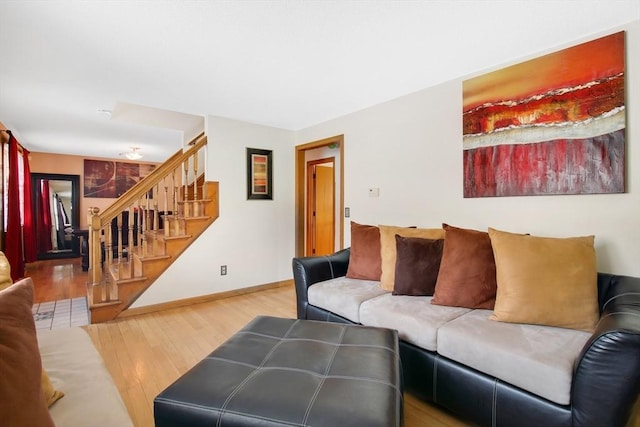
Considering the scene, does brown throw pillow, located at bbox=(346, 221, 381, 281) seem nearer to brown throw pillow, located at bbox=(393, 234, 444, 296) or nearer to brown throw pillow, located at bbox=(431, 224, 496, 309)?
brown throw pillow, located at bbox=(393, 234, 444, 296)

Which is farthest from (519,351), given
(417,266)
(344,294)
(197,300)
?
(197,300)

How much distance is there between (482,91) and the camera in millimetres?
2365

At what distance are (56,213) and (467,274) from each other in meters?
7.81

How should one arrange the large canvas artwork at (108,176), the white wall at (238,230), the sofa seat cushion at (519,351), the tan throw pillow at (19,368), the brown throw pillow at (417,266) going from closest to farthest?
Result: the tan throw pillow at (19,368) < the sofa seat cushion at (519,351) < the brown throw pillow at (417,266) < the white wall at (238,230) < the large canvas artwork at (108,176)

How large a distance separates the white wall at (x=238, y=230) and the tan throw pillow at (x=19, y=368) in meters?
2.62

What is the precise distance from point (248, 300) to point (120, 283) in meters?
1.33

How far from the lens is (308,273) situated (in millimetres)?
2533

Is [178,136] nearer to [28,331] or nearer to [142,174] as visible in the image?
[142,174]

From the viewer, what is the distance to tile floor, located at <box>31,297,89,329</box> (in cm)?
290

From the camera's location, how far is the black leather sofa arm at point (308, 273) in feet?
8.30

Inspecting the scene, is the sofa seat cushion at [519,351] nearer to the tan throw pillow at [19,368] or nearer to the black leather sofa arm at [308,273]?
the black leather sofa arm at [308,273]

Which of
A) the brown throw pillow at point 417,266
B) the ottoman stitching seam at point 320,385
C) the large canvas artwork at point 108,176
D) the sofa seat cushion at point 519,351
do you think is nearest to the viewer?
the ottoman stitching seam at point 320,385

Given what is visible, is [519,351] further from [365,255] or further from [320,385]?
[365,255]

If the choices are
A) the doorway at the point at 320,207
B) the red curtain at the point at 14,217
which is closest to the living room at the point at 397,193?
the red curtain at the point at 14,217
